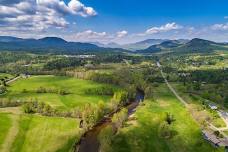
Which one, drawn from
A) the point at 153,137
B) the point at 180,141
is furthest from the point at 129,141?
the point at 180,141

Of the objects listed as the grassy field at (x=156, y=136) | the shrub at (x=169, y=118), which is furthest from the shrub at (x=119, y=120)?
the shrub at (x=169, y=118)

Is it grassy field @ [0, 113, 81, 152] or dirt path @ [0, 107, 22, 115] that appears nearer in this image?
grassy field @ [0, 113, 81, 152]

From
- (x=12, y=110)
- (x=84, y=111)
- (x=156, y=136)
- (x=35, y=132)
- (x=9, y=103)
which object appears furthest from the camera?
(x=9, y=103)

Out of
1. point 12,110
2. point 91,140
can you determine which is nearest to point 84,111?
point 91,140

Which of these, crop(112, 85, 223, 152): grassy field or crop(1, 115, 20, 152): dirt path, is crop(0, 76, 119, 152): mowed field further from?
crop(112, 85, 223, 152): grassy field

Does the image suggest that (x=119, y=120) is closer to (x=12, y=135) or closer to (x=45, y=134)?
(x=45, y=134)

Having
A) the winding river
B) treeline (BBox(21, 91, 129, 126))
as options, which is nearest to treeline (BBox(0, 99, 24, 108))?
treeline (BBox(21, 91, 129, 126))

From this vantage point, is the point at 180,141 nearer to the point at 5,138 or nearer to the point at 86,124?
the point at 86,124
